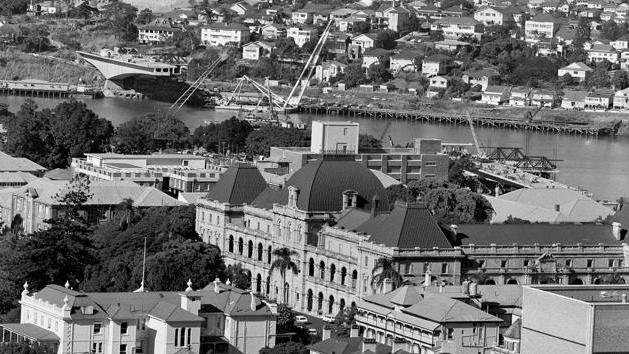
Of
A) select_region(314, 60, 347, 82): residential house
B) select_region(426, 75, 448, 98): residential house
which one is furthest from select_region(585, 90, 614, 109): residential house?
select_region(314, 60, 347, 82): residential house

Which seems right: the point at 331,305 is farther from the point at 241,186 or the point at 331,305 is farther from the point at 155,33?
the point at 155,33

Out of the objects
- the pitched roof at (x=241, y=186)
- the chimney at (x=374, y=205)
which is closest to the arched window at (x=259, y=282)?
the pitched roof at (x=241, y=186)

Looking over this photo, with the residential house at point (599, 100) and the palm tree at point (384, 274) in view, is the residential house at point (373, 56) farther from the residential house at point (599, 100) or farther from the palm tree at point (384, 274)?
the palm tree at point (384, 274)

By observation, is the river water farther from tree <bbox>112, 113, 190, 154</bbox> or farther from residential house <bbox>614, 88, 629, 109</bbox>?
tree <bbox>112, 113, 190, 154</bbox>

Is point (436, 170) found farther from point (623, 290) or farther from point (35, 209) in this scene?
point (623, 290)

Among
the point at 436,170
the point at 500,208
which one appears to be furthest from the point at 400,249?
the point at 436,170
